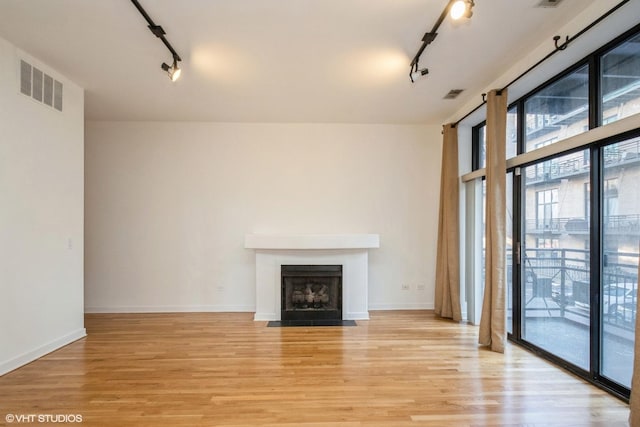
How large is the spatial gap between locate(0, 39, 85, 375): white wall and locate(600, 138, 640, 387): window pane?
5.21 m

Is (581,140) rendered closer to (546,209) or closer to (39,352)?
(546,209)

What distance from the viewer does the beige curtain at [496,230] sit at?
3.42m

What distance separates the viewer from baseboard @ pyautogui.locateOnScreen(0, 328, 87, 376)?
2945mm

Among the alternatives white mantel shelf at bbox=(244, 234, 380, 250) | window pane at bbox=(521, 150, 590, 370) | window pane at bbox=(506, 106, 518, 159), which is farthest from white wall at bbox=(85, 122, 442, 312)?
window pane at bbox=(521, 150, 590, 370)

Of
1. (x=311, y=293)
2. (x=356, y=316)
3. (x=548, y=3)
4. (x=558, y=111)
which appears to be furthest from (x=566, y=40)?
(x=311, y=293)

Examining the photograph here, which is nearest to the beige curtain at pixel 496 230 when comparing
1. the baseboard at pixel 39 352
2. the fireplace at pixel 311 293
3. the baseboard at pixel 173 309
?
the fireplace at pixel 311 293

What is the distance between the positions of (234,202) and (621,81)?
4604 millimetres

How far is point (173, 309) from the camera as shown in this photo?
499cm

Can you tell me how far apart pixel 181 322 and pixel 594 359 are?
460 centimetres

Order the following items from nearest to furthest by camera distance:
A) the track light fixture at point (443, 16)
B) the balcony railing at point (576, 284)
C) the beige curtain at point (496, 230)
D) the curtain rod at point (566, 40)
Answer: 1. the track light fixture at point (443, 16)
2. the curtain rod at point (566, 40)
3. the balcony railing at point (576, 284)
4. the beige curtain at point (496, 230)

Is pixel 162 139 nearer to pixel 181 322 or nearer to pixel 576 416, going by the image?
pixel 181 322

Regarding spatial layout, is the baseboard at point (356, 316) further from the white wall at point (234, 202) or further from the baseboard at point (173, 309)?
the baseboard at point (173, 309)

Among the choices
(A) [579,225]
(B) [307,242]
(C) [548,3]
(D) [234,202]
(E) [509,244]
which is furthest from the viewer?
(D) [234,202]

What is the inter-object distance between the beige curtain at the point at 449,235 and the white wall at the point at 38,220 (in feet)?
15.6
